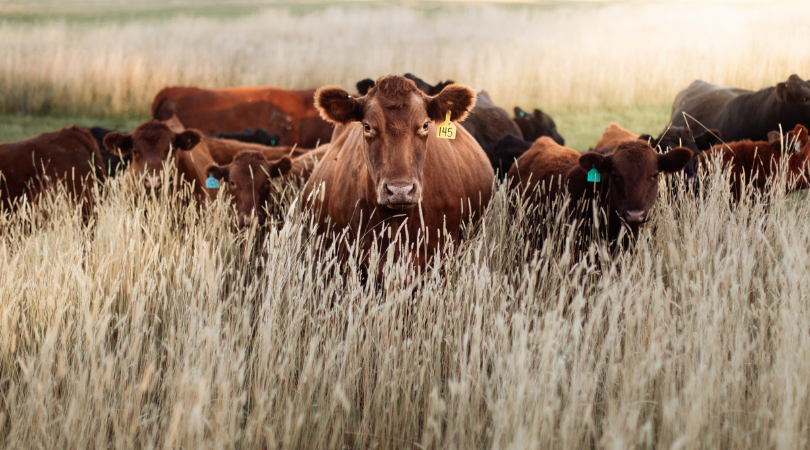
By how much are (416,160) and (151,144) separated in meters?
3.94

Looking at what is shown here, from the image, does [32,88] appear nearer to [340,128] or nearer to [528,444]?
[340,128]

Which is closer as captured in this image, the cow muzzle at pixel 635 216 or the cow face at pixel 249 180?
the cow muzzle at pixel 635 216

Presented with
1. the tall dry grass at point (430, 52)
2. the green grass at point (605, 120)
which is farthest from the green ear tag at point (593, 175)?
the tall dry grass at point (430, 52)

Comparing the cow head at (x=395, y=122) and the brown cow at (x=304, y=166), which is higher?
the cow head at (x=395, y=122)

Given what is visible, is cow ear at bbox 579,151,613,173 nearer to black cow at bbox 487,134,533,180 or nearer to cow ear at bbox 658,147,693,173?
cow ear at bbox 658,147,693,173

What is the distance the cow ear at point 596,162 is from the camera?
4977mm

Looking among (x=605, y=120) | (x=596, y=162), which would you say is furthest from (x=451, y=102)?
(x=605, y=120)

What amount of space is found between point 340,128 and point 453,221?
2310 mm

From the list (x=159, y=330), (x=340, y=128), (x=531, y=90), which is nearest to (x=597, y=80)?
(x=531, y=90)

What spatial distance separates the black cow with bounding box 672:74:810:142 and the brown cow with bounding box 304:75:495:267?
16.1 ft

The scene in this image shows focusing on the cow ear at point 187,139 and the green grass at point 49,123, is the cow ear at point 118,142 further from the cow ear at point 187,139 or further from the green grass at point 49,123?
the green grass at point 49,123

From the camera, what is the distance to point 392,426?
283 cm

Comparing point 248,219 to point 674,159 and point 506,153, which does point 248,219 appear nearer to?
point 506,153

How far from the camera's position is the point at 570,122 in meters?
15.1
